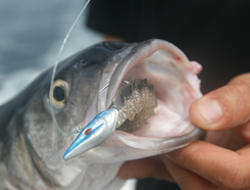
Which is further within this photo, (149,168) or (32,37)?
(32,37)

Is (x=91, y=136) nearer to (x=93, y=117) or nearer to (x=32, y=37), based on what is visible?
(x=93, y=117)

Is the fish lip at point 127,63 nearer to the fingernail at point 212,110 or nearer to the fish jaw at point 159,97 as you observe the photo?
the fish jaw at point 159,97

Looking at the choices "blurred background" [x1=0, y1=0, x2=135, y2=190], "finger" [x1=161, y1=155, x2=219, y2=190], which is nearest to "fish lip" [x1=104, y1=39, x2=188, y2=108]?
"finger" [x1=161, y1=155, x2=219, y2=190]

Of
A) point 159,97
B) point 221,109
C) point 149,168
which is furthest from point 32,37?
point 221,109

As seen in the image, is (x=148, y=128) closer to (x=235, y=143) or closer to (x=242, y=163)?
(x=242, y=163)

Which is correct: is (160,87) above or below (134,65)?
below

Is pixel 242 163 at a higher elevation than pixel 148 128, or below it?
below

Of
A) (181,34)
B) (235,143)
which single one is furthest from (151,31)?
(235,143)
